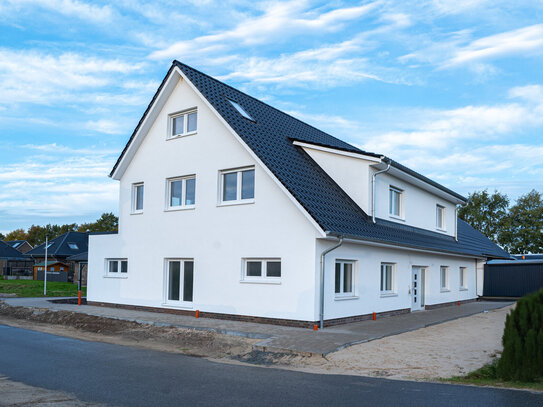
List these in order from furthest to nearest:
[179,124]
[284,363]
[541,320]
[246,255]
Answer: [179,124]
[246,255]
[284,363]
[541,320]

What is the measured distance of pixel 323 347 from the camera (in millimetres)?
10859

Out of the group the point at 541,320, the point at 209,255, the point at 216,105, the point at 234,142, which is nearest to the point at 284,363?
the point at 541,320

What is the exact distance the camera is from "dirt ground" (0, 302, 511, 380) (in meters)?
9.32

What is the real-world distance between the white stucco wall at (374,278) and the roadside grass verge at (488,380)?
6086mm

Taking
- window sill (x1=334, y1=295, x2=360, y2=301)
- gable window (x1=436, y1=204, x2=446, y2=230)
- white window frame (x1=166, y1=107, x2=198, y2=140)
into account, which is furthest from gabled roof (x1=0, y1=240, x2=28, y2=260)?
window sill (x1=334, y1=295, x2=360, y2=301)

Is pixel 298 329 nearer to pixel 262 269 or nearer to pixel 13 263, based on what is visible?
pixel 262 269

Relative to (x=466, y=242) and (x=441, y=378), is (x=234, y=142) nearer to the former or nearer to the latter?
(x=441, y=378)

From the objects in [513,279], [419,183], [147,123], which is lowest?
[513,279]

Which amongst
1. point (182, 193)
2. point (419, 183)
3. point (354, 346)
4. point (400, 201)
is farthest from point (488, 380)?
point (419, 183)

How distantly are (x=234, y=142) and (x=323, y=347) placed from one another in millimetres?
7836

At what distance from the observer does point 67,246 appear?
175 ft

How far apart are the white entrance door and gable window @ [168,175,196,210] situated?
9.22 metres

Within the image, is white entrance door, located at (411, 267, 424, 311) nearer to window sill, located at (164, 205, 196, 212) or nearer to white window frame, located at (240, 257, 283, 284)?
white window frame, located at (240, 257, 283, 284)

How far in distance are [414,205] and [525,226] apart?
4243 centimetres
